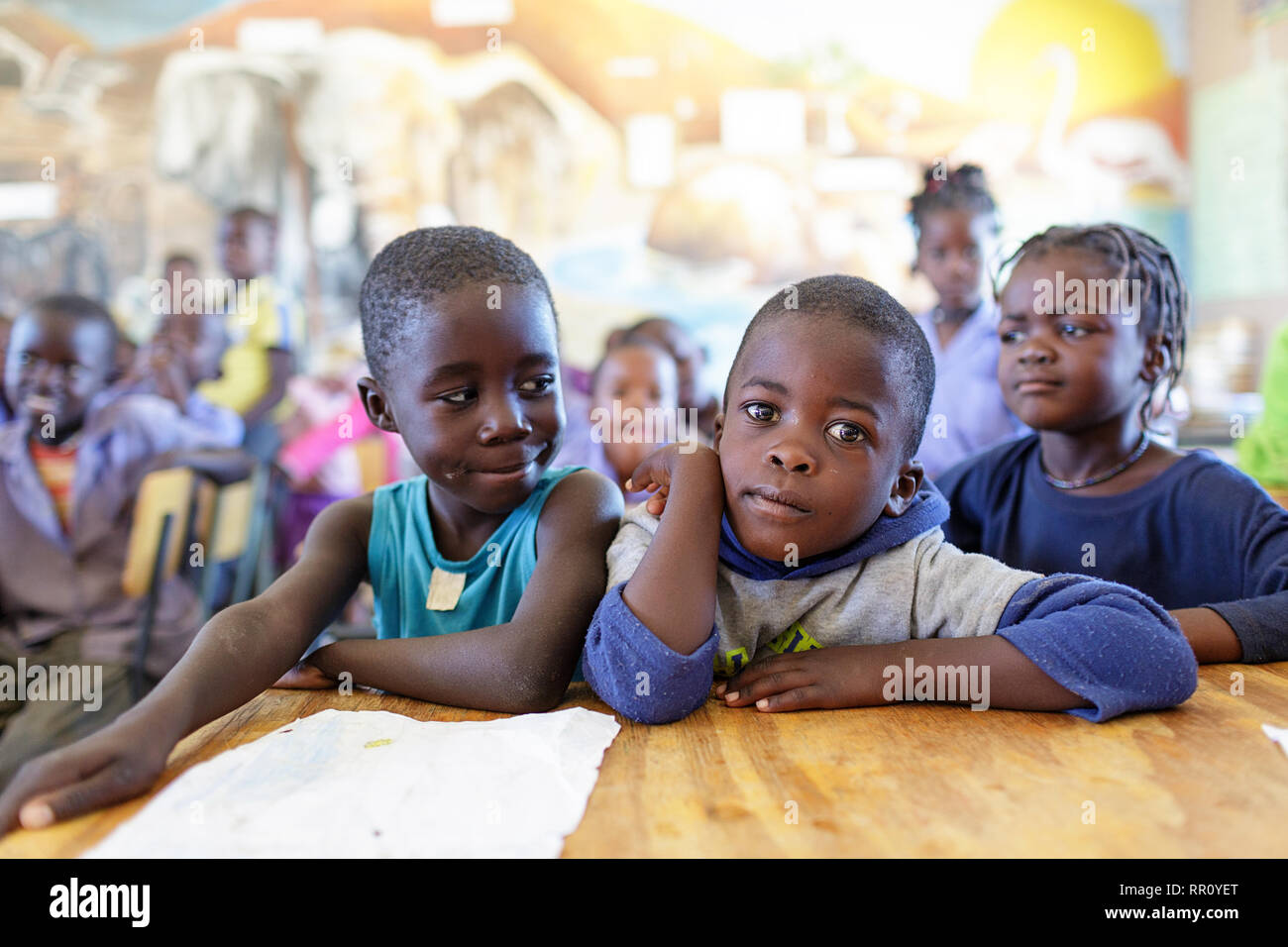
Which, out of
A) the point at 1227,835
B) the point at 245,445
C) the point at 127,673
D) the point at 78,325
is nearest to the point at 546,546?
the point at 1227,835

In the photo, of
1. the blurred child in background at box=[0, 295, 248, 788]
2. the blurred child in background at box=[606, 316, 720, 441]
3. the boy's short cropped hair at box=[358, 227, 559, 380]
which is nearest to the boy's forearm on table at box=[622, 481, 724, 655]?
the boy's short cropped hair at box=[358, 227, 559, 380]

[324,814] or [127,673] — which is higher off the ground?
[324,814]

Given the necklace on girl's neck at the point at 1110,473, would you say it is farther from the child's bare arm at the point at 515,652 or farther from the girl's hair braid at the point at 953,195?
the girl's hair braid at the point at 953,195

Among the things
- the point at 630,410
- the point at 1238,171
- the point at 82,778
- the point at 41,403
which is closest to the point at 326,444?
the point at 41,403

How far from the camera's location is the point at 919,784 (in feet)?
2.68

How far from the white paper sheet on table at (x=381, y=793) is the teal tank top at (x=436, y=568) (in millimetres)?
371

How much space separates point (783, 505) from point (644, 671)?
0.85 ft

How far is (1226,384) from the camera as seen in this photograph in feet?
15.6

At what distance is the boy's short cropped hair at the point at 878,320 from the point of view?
118cm

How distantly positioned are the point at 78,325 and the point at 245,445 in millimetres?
1324

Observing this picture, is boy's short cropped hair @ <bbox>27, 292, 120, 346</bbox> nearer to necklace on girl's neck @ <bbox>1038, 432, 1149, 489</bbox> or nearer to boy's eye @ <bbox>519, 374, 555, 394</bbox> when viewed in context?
boy's eye @ <bbox>519, 374, 555, 394</bbox>

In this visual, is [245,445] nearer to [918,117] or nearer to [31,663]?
[31,663]

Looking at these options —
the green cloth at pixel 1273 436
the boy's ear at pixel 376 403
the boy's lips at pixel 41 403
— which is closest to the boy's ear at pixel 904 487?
the boy's ear at pixel 376 403

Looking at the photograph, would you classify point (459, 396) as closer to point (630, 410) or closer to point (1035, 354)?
point (1035, 354)
